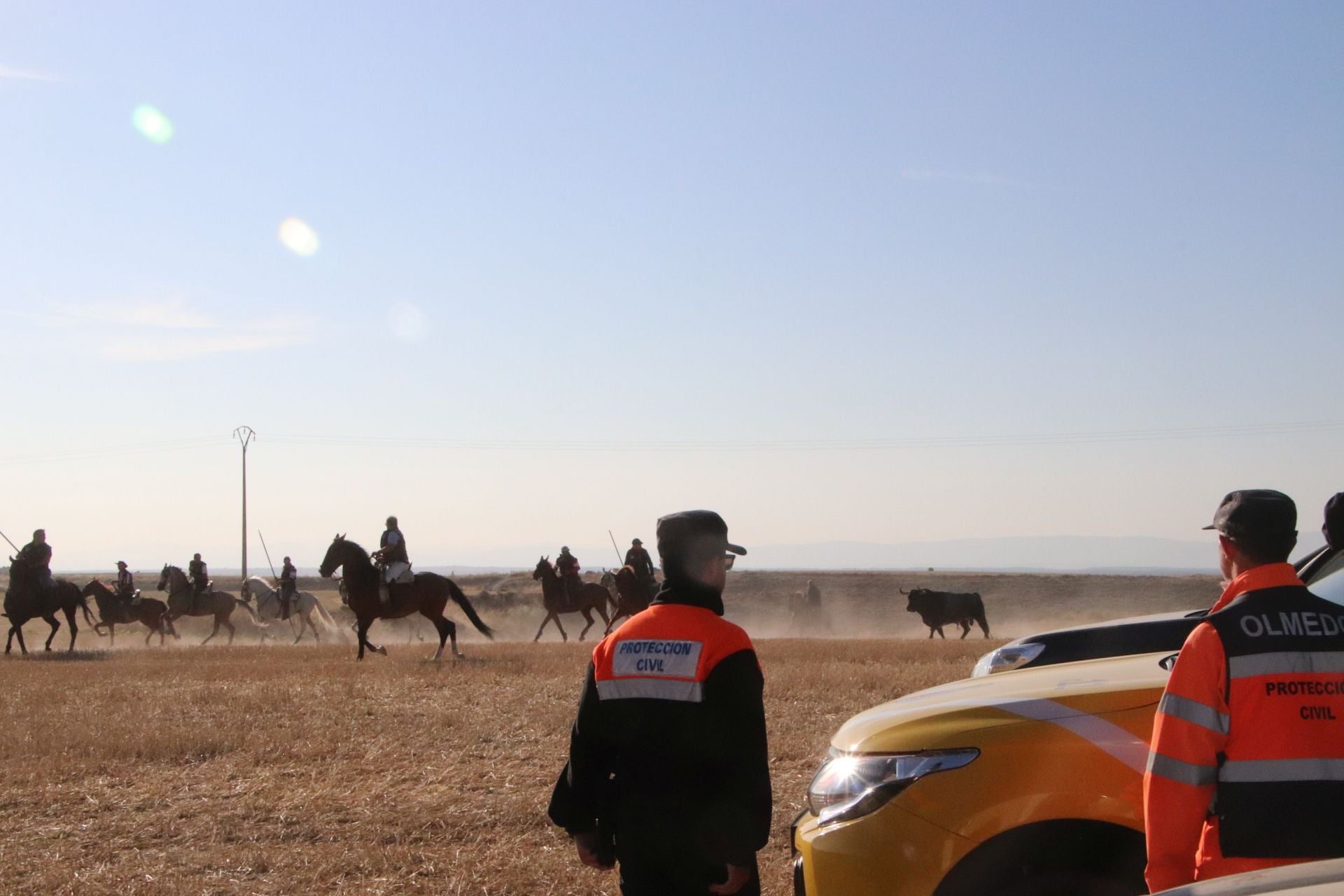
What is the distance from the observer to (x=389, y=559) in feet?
69.5

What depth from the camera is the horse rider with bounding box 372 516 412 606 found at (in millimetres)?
21156

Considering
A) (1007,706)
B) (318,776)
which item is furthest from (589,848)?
(318,776)

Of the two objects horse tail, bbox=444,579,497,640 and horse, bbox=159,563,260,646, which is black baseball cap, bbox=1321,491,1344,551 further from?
horse, bbox=159,563,260,646

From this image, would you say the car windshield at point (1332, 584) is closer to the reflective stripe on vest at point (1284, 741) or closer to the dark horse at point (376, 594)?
the reflective stripe on vest at point (1284, 741)

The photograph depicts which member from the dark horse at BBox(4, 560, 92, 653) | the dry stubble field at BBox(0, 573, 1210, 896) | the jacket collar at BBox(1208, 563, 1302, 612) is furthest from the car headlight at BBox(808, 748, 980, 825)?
the dark horse at BBox(4, 560, 92, 653)

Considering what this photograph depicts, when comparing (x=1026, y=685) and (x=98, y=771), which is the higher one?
(x=1026, y=685)

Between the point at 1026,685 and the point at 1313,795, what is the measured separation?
1184mm

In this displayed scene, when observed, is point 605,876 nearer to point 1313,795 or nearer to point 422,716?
point 1313,795

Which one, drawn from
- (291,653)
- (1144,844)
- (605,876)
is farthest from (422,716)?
(291,653)

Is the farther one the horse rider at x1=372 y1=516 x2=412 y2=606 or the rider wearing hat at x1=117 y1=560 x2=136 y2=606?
the rider wearing hat at x1=117 y1=560 x2=136 y2=606

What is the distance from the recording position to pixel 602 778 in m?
3.69

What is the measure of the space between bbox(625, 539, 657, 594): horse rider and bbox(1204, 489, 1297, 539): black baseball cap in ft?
66.6

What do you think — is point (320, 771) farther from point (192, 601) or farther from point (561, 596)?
point (192, 601)

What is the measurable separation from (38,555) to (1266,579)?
24.4m
